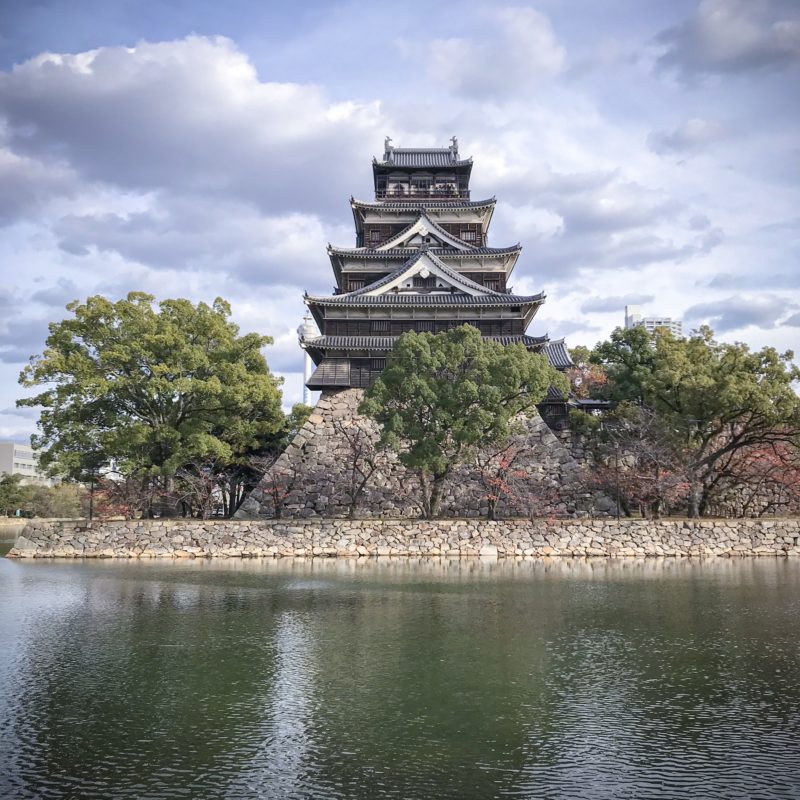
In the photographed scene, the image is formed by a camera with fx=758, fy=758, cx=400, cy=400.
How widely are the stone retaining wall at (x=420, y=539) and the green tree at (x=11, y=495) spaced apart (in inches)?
1286

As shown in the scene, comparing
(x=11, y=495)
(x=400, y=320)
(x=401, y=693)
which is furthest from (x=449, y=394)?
(x=11, y=495)

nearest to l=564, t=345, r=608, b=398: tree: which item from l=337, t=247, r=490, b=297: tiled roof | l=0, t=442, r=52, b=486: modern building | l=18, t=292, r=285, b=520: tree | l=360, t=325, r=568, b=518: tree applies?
l=337, t=247, r=490, b=297: tiled roof

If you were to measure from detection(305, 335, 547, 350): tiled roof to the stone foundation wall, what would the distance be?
3.88 metres

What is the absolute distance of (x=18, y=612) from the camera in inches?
570

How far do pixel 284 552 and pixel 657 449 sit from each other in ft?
46.5

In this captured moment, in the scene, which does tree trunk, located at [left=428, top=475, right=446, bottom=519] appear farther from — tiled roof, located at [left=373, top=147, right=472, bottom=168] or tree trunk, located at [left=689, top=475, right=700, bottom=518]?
tiled roof, located at [left=373, top=147, right=472, bottom=168]

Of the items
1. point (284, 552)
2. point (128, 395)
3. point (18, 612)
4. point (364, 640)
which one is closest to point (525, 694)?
point (364, 640)

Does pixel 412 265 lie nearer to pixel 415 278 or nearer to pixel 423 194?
pixel 415 278

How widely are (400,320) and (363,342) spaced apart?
230cm

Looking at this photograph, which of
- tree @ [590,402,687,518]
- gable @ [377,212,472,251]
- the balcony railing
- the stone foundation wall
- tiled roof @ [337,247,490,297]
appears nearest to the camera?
tree @ [590,402,687,518]

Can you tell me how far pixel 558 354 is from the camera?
1497 inches

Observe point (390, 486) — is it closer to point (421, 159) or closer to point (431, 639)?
point (431, 639)

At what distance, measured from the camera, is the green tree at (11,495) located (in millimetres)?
55250

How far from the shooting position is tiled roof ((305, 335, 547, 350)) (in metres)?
34.4
